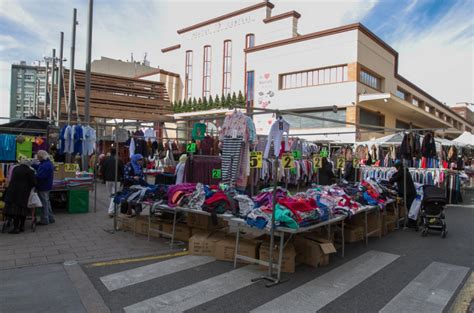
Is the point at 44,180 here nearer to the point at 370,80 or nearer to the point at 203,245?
the point at 203,245

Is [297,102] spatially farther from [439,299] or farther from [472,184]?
[439,299]

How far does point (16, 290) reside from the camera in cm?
462

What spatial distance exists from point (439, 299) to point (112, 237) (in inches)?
234

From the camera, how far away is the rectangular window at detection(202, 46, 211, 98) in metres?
40.2

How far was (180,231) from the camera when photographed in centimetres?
730

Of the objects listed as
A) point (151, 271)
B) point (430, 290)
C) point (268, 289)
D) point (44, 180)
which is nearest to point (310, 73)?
point (44, 180)

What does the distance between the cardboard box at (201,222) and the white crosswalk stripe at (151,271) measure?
880mm

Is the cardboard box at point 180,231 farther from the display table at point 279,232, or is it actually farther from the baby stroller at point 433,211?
the baby stroller at point 433,211

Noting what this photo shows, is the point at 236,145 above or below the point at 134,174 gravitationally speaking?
above

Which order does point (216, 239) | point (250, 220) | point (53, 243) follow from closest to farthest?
point (250, 220) < point (216, 239) < point (53, 243)

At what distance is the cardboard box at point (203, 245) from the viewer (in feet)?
20.5

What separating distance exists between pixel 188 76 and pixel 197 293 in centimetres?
4000

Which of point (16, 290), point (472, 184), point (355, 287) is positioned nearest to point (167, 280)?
point (16, 290)

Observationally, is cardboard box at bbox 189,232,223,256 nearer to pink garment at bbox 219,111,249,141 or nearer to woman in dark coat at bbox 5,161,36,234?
pink garment at bbox 219,111,249,141
